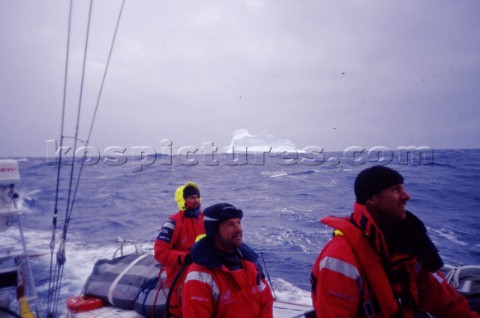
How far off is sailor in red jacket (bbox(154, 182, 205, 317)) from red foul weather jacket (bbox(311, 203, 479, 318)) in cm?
169

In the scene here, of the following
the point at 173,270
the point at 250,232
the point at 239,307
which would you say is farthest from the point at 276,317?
the point at 250,232

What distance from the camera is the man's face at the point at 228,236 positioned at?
84.4 inches

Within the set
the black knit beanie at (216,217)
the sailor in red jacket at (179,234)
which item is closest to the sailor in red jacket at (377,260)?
the black knit beanie at (216,217)

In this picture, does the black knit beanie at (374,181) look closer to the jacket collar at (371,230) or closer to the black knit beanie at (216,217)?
the jacket collar at (371,230)

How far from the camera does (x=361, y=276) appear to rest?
1.51m

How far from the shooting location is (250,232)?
9523mm

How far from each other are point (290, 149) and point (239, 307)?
285 feet

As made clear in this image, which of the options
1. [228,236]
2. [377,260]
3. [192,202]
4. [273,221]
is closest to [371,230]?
[377,260]

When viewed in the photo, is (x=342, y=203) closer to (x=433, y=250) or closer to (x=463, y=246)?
(x=463, y=246)

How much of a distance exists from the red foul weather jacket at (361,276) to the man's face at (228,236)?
62 cm

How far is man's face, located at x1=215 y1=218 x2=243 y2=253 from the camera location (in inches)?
84.4

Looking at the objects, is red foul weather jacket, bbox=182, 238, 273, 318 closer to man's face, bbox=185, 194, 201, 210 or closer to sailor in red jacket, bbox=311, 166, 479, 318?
sailor in red jacket, bbox=311, 166, 479, 318

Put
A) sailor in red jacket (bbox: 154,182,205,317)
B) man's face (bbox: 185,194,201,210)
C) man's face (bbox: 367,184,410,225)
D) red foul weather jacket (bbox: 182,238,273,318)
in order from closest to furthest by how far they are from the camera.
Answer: man's face (bbox: 367,184,410,225), red foul weather jacket (bbox: 182,238,273,318), sailor in red jacket (bbox: 154,182,205,317), man's face (bbox: 185,194,201,210)

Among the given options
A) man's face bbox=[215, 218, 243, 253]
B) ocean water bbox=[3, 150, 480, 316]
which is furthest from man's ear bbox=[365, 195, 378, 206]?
ocean water bbox=[3, 150, 480, 316]
